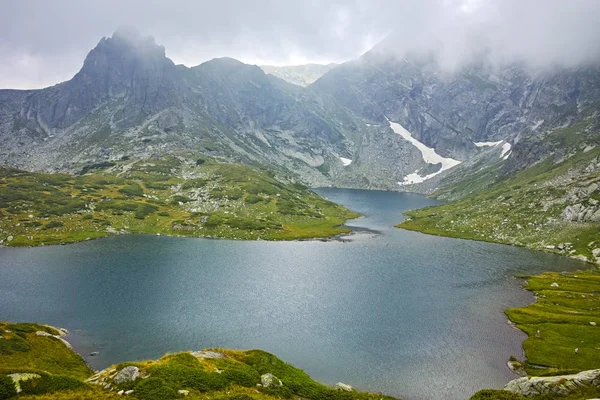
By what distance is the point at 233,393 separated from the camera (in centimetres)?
3619

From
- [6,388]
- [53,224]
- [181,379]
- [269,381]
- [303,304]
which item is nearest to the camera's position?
[6,388]

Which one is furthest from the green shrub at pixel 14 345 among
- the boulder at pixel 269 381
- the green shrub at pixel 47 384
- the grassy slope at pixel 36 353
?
the boulder at pixel 269 381

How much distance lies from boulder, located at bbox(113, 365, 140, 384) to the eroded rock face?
37742mm

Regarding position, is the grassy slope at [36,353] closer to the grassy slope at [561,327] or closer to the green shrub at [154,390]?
the green shrub at [154,390]

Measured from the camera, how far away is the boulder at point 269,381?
41094mm

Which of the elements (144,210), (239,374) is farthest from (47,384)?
(144,210)

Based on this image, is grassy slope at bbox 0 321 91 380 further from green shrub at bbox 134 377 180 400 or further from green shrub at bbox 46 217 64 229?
green shrub at bbox 46 217 64 229

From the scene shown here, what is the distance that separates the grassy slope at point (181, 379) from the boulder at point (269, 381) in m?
0.73

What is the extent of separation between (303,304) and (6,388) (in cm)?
6057

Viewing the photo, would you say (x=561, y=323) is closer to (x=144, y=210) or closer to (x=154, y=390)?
(x=154, y=390)

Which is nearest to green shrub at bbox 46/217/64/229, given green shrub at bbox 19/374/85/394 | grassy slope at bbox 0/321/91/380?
grassy slope at bbox 0/321/91/380

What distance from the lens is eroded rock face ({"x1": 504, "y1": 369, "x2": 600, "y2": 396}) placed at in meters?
35.4

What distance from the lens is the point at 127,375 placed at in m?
37.2

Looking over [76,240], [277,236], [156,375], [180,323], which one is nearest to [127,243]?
[76,240]
